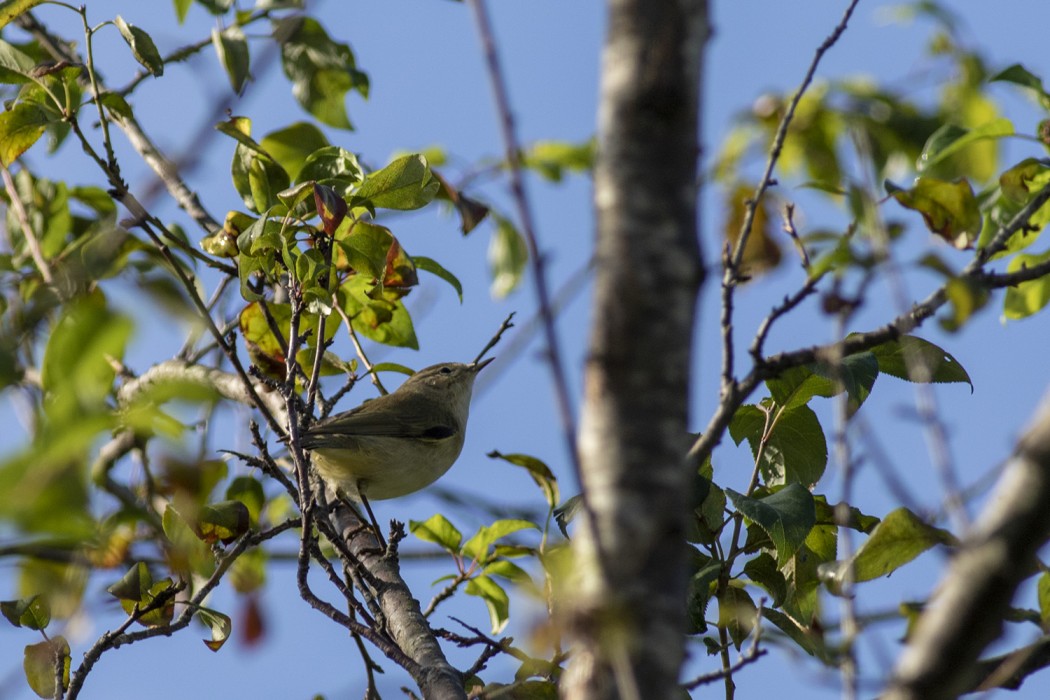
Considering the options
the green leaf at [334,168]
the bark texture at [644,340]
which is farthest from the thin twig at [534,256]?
the green leaf at [334,168]

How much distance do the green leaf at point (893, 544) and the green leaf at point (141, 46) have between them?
100 inches

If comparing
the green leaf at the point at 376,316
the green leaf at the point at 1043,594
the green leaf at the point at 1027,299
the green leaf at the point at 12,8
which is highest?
the green leaf at the point at 12,8

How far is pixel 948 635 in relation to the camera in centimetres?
119

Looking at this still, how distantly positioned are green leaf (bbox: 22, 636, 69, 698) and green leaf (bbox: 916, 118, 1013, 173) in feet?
9.62

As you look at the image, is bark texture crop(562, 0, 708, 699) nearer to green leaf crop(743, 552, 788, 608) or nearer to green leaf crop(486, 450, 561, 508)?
green leaf crop(743, 552, 788, 608)

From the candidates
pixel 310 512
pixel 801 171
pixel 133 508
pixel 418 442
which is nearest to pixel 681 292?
pixel 133 508

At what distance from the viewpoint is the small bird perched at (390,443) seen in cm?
529

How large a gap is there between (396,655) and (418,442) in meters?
3.04

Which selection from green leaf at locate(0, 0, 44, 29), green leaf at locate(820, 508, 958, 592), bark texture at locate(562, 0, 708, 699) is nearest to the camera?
bark texture at locate(562, 0, 708, 699)

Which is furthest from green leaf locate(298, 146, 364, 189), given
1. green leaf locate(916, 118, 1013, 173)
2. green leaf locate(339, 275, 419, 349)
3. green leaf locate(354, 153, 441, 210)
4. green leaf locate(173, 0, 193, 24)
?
green leaf locate(916, 118, 1013, 173)

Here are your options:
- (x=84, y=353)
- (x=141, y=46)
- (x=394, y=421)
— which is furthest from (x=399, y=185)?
(x=394, y=421)

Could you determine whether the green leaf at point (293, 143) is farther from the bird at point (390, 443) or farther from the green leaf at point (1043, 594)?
the green leaf at point (1043, 594)

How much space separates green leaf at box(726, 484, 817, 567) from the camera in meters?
2.38

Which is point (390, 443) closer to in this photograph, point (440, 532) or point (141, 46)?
point (440, 532)
